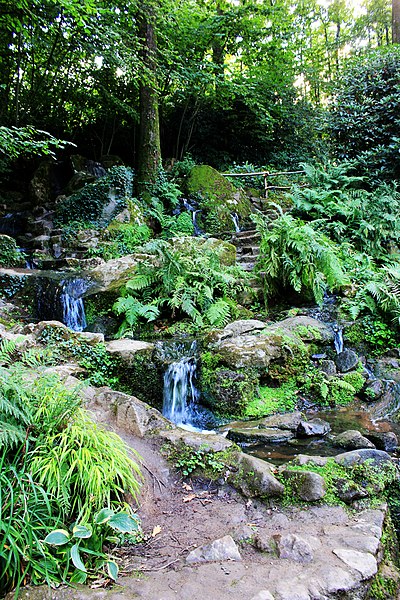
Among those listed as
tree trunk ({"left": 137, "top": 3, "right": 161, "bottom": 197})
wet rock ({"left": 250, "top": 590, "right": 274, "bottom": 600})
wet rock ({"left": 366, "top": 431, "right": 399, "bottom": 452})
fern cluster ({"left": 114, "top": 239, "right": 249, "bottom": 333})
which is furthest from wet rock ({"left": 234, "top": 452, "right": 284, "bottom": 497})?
tree trunk ({"left": 137, "top": 3, "right": 161, "bottom": 197})

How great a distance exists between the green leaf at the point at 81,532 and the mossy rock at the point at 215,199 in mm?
9262

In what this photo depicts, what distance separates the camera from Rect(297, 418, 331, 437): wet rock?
4.33m

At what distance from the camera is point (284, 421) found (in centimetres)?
460

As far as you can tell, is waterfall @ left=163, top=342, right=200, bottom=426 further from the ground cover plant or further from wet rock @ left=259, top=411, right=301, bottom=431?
the ground cover plant

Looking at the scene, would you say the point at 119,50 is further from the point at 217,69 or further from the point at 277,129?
the point at 277,129

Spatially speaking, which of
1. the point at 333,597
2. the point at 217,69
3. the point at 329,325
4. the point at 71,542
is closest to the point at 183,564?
the point at 71,542

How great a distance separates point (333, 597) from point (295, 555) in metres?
0.31

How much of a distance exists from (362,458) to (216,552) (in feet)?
5.38

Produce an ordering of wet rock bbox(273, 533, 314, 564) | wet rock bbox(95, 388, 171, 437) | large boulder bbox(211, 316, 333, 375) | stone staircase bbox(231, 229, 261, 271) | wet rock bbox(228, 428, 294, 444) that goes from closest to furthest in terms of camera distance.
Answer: wet rock bbox(273, 533, 314, 564), wet rock bbox(95, 388, 171, 437), wet rock bbox(228, 428, 294, 444), large boulder bbox(211, 316, 333, 375), stone staircase bbox(231, 229, 261, 271)

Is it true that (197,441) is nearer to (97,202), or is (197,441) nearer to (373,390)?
(373,390)

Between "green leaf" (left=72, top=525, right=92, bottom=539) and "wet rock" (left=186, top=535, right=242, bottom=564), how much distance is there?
610 mm

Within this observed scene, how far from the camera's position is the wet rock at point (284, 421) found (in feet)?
14.8

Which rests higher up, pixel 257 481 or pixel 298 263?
pixel 298 263

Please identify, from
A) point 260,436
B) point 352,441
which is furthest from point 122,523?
point 352,441
